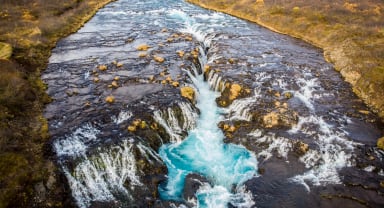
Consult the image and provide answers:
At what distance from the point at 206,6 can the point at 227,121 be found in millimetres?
37377

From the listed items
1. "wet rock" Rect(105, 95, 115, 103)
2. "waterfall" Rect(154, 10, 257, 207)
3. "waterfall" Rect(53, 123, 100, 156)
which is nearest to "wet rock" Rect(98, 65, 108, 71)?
"wet rock" Rect(105, 95, 115, 103)

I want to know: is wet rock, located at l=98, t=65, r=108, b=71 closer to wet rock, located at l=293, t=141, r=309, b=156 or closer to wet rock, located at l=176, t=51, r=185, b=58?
wet rock, located at l=176, t=51, r=185, b=58

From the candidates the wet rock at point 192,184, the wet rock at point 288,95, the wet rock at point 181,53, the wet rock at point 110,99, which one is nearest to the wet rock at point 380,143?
the wet rock at point 288,95

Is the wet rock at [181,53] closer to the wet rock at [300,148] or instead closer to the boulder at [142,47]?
the boulder at [142,47]

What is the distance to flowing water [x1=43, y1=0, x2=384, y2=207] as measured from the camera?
16.9m

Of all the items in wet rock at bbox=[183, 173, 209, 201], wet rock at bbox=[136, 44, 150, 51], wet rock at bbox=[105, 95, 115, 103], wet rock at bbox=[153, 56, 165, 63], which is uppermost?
wet rock at bbox=[136, 44, 150, 51]

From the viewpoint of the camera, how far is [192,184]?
1762cm

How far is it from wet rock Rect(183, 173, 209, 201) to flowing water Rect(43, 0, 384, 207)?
63 mm

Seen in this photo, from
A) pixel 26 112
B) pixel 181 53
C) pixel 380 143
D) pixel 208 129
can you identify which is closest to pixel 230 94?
pixel 208 129

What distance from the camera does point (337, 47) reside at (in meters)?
34.7

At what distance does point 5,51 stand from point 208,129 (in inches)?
796

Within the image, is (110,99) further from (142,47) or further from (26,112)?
(142,47)

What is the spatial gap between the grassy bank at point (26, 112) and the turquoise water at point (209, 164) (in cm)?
636

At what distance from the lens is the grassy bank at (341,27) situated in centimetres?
2705
